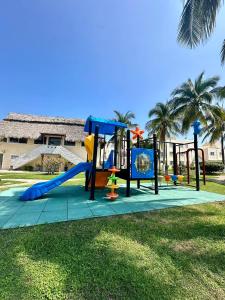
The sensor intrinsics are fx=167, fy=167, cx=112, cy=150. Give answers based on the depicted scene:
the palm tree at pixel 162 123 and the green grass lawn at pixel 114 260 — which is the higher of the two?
the palm tree at pixel 162 123

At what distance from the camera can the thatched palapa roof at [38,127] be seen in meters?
27.7

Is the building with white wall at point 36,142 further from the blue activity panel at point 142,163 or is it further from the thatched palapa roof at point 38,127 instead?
the blue activity panel at point 142,163

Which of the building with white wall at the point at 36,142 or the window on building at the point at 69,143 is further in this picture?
the window on building at the point at 69,143

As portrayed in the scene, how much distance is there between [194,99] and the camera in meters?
19.1

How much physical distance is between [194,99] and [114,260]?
20.5 m

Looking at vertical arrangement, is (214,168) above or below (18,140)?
below

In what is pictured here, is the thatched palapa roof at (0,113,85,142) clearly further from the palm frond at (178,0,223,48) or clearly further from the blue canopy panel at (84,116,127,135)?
→ the palm frond at (178,0,223,48)

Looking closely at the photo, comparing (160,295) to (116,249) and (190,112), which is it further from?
(190,112)

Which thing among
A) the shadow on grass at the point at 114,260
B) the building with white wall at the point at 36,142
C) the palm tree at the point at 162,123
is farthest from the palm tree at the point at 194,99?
the shadow on grass at the point at 114,260

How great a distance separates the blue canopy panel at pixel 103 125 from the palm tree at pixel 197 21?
4.32 metres

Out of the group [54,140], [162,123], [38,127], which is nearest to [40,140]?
[54,140]

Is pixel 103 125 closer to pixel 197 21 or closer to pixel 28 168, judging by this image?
pixel 197 21

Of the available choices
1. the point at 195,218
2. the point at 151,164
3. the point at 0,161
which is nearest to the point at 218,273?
the point at 195,218

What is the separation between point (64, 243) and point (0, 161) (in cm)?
2996
